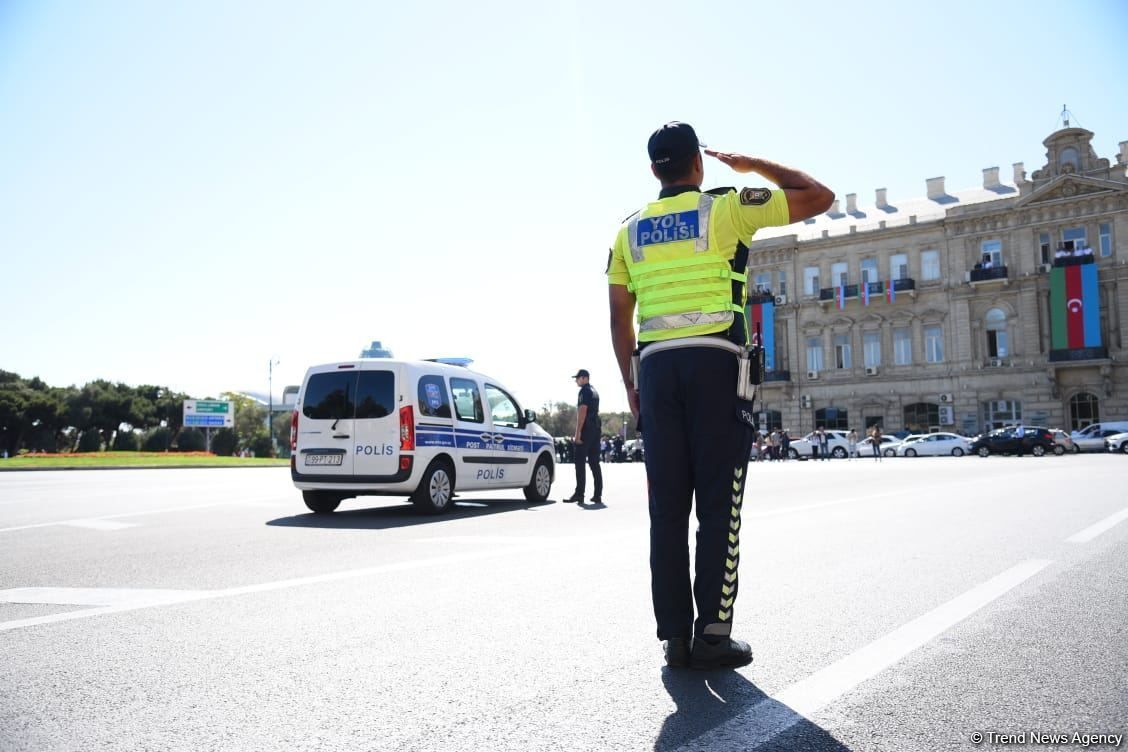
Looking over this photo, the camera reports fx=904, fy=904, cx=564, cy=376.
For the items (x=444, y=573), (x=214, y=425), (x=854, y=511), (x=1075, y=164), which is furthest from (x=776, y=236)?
(x=444, y=573)

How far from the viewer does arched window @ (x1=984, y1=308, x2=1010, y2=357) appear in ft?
170

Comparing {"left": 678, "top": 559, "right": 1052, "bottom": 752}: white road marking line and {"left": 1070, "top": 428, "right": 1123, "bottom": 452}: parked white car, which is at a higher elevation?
{"left": 1070, "top": 428, "right": 1123, "bottom": 452}: parked white car

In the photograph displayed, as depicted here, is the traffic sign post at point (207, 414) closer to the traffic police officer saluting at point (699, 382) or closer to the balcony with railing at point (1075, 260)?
the balcony with railing at point (1075, 260)

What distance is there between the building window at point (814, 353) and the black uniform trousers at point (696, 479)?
57.0 m

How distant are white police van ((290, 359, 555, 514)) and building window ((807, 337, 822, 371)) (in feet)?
163

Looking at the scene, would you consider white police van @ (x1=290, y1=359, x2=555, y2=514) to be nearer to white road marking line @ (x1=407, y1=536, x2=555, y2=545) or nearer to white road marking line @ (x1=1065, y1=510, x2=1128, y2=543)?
white road marking line @ (x1=407, y1=536, x2=555, y2=545)

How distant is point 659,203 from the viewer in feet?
12.0

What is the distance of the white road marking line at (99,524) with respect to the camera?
9.27m

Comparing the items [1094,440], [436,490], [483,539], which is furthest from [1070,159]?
[483,539]

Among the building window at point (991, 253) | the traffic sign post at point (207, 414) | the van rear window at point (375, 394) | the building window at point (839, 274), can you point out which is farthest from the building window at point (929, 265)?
the traffic sign post at point (207, 414)

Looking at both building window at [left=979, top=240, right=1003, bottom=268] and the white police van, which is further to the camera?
building window at [left=979, top=240, right=1003, bottom=268]

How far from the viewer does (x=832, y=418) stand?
5734 centimetres

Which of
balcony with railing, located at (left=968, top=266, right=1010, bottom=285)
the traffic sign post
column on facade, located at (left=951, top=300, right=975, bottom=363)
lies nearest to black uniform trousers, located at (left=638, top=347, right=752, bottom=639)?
balcony with railing, located at (left=968, top=266, right=1010, bottom=285)

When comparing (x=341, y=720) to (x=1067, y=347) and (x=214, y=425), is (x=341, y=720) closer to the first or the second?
(x=1067, y=347)
